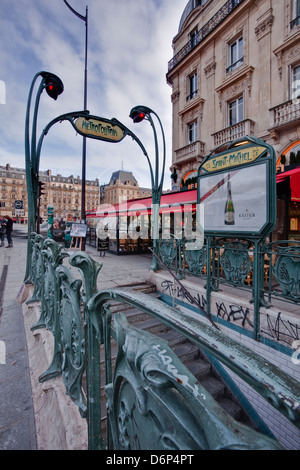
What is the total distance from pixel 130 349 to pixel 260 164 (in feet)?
12.2

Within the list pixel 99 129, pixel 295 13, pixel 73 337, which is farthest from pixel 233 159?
pixel 295 13

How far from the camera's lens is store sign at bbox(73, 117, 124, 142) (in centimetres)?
566

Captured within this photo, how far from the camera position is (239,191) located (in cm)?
397

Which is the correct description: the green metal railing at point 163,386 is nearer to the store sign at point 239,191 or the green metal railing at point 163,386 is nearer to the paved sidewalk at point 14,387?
the paved sidewalk at point 14,387

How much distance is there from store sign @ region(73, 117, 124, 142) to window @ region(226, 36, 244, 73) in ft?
36.9

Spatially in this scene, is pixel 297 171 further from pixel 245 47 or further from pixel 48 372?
pixel 245 47

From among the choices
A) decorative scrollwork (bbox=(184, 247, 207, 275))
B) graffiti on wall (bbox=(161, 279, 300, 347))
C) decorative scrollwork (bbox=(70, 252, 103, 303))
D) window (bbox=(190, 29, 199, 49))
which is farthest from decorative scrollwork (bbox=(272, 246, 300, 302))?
window (bbox=(190, 29, 199, 49))

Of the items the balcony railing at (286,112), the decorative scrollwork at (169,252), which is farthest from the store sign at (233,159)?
the balcony railing at (286,112)

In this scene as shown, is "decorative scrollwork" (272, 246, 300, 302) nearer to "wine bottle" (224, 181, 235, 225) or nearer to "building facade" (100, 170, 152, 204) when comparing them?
"wine bottle" (224, 181, 235, 225)

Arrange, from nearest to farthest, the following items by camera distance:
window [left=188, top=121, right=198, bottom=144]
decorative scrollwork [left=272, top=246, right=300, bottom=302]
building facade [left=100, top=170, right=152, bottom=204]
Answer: decorative scrollwork [left=272, top=246, right=300, bottom=302] < window [left=188, top=121, right=198, bottom=144] < building facade [left=100, top=170, right=152, bottom=204]

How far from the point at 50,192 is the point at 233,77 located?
9507 cm

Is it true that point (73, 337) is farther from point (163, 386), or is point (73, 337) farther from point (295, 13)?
point (295, 13)

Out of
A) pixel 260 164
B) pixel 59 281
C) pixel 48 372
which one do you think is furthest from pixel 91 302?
pixel 260 164

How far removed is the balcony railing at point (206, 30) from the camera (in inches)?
512
